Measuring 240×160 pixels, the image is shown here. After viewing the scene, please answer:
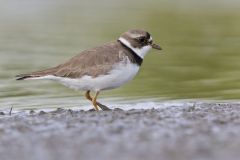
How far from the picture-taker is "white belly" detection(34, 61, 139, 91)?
9.95m

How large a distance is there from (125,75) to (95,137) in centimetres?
286

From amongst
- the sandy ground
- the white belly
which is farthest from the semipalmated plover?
the sandy ground

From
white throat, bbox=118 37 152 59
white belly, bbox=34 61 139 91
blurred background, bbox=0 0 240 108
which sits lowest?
white belly, bbox=34 61 139 91

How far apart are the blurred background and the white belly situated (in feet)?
4.12

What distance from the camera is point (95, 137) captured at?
7223 mm

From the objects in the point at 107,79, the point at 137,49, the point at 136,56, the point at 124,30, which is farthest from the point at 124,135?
the point at 124,30

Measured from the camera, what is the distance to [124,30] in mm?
17969

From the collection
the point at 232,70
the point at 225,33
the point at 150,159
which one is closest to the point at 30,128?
the point at 150,159

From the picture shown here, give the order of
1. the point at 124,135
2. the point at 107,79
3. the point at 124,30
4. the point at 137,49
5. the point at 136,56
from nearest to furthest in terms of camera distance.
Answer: the point at 124,135 → the point at 107,79 → the point at 136,56 → the point at 137,49 → the point at 124,30

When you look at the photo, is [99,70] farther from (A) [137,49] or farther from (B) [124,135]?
(B) [124,135]

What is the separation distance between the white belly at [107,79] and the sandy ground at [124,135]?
101 centimetres

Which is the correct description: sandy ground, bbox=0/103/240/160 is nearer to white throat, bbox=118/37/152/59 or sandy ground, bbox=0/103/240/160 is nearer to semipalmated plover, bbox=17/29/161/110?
semipalmated plover, bbox=17/29/161/110

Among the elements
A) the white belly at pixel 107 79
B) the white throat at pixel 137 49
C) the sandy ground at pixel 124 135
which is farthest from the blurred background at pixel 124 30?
the sandy ground at pixel 124 135

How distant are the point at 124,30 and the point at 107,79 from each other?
26.5ft
